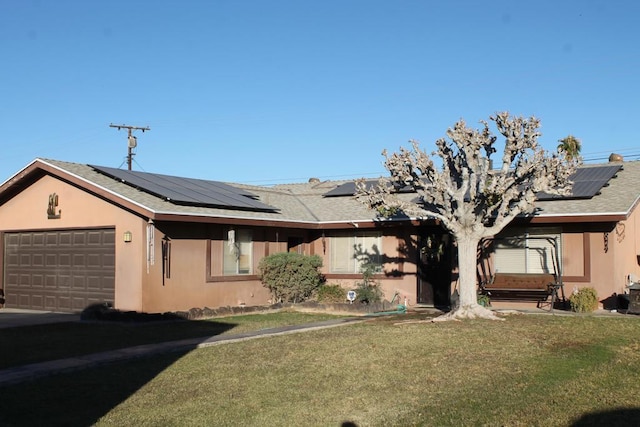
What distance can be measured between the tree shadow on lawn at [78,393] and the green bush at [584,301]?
10845mm

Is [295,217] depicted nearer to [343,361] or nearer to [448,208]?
[448,208]

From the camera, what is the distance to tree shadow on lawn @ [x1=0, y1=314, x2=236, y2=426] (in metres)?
7.60

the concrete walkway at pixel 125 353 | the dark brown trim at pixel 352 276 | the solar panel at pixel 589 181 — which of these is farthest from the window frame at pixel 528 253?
the concrete walkway at pixel 125 353

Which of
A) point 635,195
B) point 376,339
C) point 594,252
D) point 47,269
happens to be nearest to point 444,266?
point 594,252

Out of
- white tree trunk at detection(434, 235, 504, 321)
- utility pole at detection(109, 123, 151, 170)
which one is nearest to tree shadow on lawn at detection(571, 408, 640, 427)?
white tree trunk at detection(434, 235, 504, 321)

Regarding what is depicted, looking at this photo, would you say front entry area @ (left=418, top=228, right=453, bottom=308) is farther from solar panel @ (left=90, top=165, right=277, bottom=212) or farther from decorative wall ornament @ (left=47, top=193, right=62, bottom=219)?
decorative wall ornament @ (left=47, top=193, right=62, bottom=219)

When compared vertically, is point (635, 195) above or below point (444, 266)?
above

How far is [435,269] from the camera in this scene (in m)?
20.8

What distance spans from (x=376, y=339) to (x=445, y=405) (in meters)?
4.65

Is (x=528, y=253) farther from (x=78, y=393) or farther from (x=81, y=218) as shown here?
(x=78, y=393)

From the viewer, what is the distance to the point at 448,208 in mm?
16000

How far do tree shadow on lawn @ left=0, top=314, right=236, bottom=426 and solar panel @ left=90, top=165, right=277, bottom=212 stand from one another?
7.62 m

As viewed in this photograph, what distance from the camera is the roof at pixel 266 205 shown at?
56.5ft

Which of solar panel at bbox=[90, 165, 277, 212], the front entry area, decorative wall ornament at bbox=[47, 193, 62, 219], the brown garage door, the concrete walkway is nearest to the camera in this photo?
the concrete walkway
